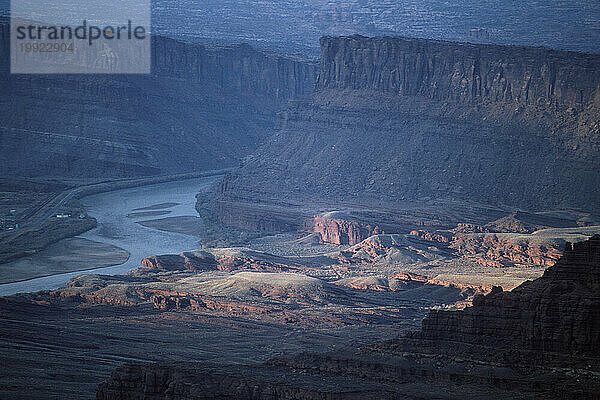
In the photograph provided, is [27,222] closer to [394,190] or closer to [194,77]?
[394,190]

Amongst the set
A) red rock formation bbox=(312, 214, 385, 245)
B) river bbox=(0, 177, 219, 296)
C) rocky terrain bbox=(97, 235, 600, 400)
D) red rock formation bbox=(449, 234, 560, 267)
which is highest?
rocky terrain bbox=(97, 235, 600, 400)

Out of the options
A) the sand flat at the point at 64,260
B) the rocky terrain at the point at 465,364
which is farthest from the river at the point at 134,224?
the rocky terrain at the point at 465,364

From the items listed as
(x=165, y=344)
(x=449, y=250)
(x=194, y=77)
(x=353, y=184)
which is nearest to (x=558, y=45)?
(x=194, y=77)

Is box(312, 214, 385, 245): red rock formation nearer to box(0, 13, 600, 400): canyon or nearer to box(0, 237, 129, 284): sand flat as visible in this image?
box(0, 13, 600, 400): canyon

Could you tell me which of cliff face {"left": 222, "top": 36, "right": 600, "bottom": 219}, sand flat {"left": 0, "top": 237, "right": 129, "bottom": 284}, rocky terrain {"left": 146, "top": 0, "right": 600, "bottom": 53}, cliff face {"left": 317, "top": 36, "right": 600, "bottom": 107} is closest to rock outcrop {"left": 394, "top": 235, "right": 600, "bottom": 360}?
sand flat {"left": 0, "top": 237, "right": 129, "bottom": 284}

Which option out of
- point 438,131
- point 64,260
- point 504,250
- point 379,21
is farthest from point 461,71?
point 379,21

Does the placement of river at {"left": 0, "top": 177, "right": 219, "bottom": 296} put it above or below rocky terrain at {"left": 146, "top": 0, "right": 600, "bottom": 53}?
below
